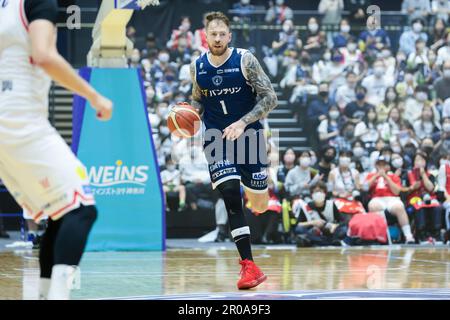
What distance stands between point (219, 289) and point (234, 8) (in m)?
16.2

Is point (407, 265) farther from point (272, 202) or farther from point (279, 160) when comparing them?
point (279, 160)

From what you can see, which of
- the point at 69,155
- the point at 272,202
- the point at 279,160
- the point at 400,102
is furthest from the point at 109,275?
the point at 400,102

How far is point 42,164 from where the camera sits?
4906 millimetres

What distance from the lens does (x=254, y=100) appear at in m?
8.75

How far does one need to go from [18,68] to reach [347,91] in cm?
1522

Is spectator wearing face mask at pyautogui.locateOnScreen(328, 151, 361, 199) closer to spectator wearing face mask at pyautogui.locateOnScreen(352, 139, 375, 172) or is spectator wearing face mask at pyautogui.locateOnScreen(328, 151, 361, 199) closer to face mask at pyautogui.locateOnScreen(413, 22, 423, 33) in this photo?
spectator wearing face mask at pyautogui.locateOnScreen(352, 139, 375, 172)

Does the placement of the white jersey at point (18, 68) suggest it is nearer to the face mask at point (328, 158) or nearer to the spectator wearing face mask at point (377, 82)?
the face mask at point (328, 158)

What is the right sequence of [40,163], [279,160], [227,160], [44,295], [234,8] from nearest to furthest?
[40,163] < [44,295] < [227,160] < [279,160] < [234,8]

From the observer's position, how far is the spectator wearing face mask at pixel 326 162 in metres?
16.8

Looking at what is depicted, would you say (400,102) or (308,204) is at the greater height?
(400,102)

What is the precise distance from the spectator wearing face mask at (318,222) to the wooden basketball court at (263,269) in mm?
972

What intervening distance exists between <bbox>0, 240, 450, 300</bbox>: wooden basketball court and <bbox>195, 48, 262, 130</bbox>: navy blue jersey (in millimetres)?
1638

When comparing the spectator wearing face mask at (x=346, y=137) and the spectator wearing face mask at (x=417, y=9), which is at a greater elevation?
the spectator wearing face mask at (x=417, y=9)

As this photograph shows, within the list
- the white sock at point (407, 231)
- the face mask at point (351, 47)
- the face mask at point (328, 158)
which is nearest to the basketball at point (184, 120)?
the white sock at point (407, 231)
